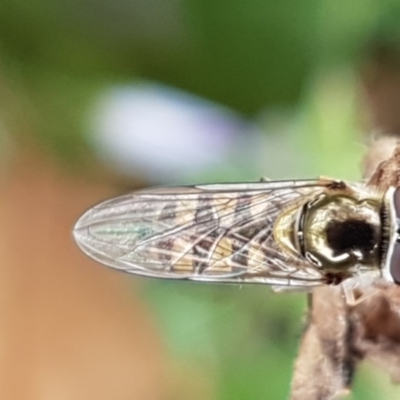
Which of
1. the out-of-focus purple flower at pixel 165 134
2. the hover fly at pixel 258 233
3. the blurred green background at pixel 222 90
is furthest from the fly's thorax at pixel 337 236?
the out-of-focus purple flower at pixel 165 134

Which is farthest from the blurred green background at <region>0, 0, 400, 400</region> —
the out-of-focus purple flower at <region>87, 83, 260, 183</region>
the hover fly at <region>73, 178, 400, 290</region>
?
the hover fly at <region>73, 178, 400, 290</region>

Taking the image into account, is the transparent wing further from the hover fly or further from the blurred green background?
the blurred green background

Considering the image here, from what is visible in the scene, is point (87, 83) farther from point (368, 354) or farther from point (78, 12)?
point (368, 354)

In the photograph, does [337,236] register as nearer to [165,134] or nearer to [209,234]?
[209,234]

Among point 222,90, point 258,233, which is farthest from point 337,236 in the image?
point 222,90

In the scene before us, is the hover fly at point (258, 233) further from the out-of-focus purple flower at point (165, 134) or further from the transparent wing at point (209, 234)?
the out-of-focus purple flower at point (165, 134)

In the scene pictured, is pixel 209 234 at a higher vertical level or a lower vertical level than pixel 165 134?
lower
